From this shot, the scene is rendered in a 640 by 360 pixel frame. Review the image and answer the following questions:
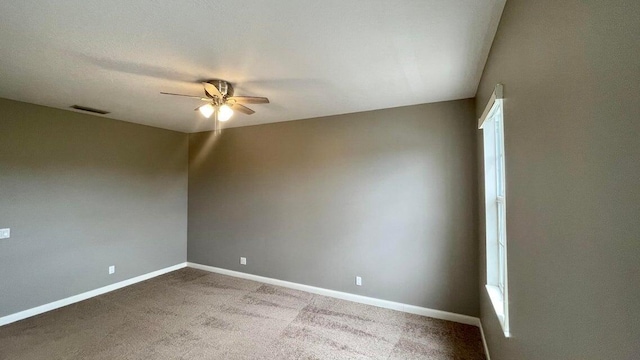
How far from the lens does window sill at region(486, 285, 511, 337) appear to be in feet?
5.06

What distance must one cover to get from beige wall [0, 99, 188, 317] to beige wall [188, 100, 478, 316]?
0.73 meters

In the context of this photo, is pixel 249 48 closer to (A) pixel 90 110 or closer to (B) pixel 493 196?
(B) pixel 493 196

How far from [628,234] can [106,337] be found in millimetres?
3889

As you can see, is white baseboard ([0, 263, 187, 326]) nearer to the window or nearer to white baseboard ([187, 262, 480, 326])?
white baseboard ([187, 262, 480, 326])

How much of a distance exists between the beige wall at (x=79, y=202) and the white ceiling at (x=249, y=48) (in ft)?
2.00

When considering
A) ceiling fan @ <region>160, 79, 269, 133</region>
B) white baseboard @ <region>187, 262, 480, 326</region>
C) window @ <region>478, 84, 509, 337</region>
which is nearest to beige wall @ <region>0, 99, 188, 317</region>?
white baseboard @ <region>187, 262, 480, 326</region>

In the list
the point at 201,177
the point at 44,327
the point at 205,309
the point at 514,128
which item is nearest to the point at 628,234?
the point at 514,128

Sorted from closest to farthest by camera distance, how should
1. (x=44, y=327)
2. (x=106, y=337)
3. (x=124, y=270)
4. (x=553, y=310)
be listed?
1. (x=553, y=310)
2. (x=106, y=337)
3. (x=44, y=327)
4. (x=124, y=270)

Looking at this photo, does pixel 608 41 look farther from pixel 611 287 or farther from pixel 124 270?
pixel 124 270

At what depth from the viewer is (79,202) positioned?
357 cm

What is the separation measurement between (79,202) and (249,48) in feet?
11.6

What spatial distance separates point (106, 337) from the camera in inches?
105

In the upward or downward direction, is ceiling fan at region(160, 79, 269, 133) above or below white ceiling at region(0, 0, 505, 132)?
below

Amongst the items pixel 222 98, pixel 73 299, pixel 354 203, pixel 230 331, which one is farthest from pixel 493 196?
pixel 73 299
